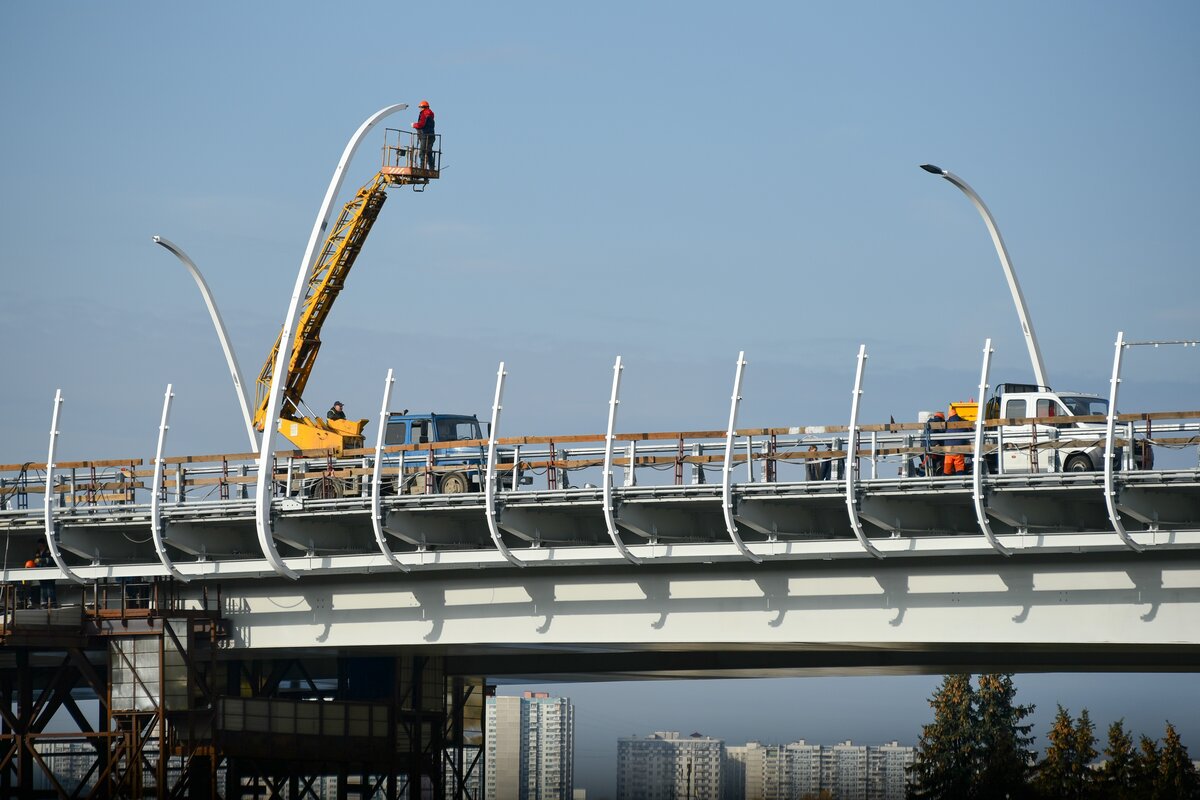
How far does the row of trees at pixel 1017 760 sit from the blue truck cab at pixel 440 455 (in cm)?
4374

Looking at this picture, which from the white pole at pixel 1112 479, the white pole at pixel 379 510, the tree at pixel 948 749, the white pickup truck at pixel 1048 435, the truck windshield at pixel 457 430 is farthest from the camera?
the tree at pixel 948 749

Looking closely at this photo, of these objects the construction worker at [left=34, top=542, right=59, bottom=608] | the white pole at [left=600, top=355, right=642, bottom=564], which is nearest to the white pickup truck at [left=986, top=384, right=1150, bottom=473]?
the white pole at [left=600, top=355, right=642, bottom=564]

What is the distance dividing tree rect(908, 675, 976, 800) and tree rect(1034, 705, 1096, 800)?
4868mm

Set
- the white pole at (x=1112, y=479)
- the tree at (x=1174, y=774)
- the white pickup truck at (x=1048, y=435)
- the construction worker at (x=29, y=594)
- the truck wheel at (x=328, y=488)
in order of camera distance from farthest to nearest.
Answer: the tree at (x=1174, y=774)
the construction worker at (x=29, y=594)
the truck wheel at (x=328, y=488)
the white pickup truck at (x=1048, y=435)
the white pole at (x=1112, y=479)

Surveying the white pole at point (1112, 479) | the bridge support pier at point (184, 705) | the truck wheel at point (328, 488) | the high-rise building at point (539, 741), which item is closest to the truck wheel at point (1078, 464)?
the white pole at point (1112, 479)

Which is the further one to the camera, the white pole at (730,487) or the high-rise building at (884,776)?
the high-rise building at (884,776)

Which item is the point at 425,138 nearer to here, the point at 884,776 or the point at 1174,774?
the point at 1174,774

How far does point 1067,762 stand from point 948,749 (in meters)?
9.23

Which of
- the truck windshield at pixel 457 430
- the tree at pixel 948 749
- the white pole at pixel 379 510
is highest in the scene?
the truck windshield at pixel 457 430

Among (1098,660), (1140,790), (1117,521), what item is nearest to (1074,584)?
(1117,521)

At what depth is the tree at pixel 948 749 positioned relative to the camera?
88875mm

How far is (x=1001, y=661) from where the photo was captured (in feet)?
146

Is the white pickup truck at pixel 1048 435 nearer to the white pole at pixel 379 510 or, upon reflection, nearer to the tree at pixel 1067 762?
the white pole at pixel 379 510

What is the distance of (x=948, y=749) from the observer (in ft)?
299
